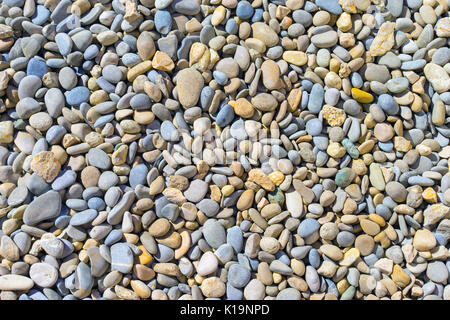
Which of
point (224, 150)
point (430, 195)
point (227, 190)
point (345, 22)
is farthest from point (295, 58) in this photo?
point (430, 195)

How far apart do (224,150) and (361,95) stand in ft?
1.54

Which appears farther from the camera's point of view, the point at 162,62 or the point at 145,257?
the point at 162,62

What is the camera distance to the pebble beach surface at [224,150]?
1.27 m

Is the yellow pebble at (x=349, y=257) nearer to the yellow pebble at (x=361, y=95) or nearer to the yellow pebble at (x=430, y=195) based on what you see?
the yellow pebble at (x=430, y=195)

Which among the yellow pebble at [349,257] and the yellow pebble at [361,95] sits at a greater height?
the yellow pebble at [361,95]

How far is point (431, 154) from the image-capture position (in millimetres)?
1416

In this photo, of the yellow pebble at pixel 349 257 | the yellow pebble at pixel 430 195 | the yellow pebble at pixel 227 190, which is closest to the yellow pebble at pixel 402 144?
the yellow pebble at pixel 430 195

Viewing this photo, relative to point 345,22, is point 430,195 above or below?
below

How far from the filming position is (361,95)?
1393 mm

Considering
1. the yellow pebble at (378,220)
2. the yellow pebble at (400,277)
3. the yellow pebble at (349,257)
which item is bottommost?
the yellow pebble at (400,277)

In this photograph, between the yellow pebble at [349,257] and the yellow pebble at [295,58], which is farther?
the yellow pebble at [295,58]

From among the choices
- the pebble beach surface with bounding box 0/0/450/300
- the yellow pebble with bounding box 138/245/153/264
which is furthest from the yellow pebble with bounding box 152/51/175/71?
the yellow pebble with bounding box 138/245/153/264

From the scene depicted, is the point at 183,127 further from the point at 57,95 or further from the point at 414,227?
the point at 414,227

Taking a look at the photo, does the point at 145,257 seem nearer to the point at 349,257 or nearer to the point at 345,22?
the point at 349,257
